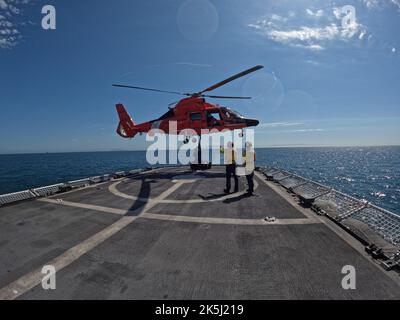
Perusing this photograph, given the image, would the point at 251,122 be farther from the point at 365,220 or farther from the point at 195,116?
the point at 365,220

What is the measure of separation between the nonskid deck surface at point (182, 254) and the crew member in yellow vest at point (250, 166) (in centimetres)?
173

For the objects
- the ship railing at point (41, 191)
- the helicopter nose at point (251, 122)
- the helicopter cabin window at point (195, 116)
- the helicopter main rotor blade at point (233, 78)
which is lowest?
the ship railing at point (41, 191)

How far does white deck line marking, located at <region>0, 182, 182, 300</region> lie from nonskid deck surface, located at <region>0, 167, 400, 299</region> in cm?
2

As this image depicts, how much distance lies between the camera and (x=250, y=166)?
10.6 metres

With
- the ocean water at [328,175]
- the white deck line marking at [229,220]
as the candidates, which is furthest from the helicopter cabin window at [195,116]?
the ocean water at [328,175]

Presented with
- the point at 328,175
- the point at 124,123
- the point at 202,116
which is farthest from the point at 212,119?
the point at 328,175

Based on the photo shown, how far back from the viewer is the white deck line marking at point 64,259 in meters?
3.83

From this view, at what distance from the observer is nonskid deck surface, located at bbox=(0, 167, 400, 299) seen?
12.5ft

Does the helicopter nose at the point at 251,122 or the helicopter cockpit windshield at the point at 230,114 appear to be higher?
the helicopter cockpit windshield at the point at 230,114

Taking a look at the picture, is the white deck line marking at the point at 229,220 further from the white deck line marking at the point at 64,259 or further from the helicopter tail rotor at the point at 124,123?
the helicopter tail rotor at the point at 124,123

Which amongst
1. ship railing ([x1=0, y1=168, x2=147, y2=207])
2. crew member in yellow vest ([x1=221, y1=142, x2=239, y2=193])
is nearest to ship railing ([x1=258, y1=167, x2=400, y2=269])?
crew member in yellow vest ([x1=221, y1=142, x2=239, y2=193])

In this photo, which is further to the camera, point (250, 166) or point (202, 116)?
point (202, 116)

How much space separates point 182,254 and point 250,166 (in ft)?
21.8

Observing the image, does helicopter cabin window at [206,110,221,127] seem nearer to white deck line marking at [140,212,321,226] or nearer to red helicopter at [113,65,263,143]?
red helicopter at [113,65,263,143]
